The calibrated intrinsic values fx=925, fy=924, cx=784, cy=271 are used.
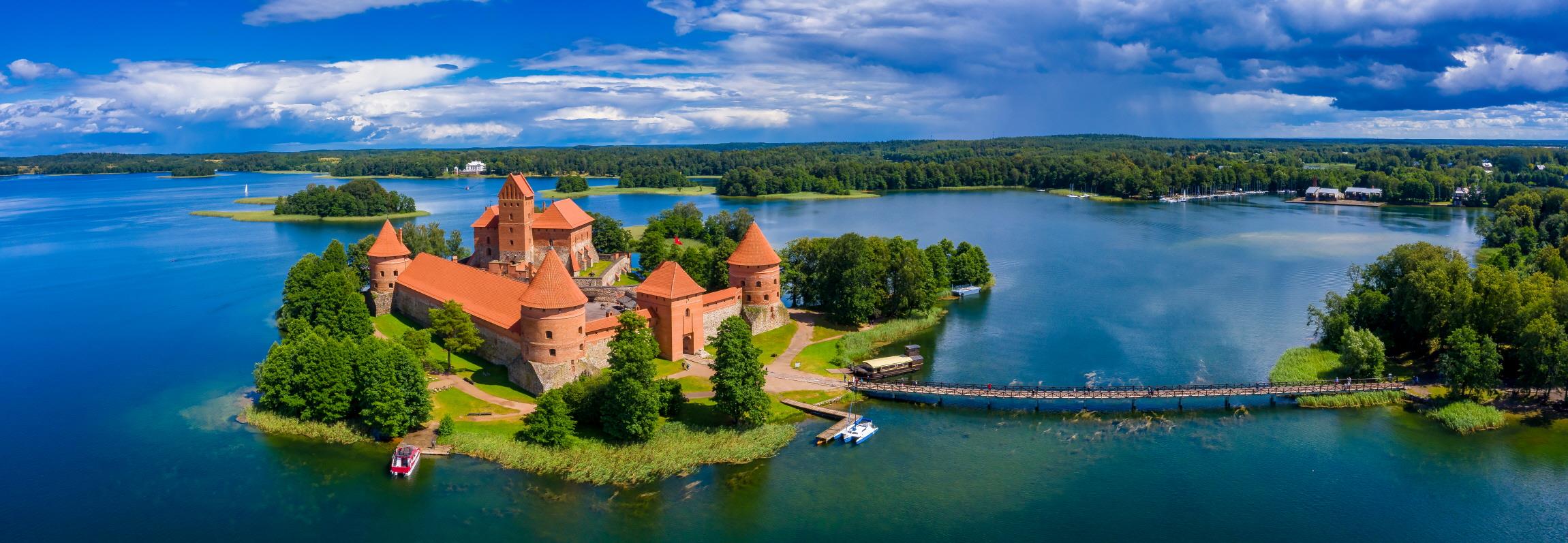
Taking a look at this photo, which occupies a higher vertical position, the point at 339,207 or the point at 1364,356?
the point at 339,207

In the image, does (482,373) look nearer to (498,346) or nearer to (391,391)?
(498,346)

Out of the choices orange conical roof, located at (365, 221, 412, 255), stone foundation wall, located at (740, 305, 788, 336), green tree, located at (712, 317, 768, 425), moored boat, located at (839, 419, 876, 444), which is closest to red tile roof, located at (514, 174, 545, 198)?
orange conical roof, located at (365, 221, 412, 255)

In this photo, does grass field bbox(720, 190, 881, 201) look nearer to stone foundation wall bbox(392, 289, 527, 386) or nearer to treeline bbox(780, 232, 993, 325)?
treeline bbox(780, 232, 993, 325)

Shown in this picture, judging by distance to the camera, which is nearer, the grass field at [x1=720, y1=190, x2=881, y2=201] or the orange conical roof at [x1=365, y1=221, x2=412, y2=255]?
the orange conical roof at [x1=365, y1=221, x2=412, y2=255]

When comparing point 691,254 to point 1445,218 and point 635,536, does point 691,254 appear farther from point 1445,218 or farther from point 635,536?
point 1445,218

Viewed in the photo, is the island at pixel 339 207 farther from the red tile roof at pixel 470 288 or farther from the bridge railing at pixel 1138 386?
the bridge railing at pixel 1138 386

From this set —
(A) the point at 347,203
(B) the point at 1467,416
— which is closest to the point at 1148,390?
(B) the point at 1467,416
